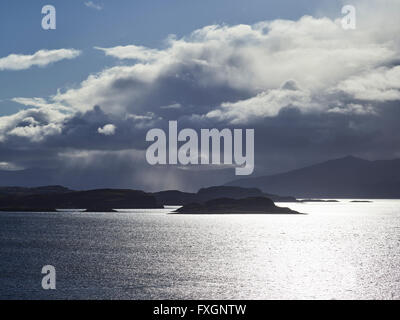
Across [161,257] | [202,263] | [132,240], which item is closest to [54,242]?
[132,240]

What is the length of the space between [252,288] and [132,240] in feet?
302

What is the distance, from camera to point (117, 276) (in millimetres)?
85938

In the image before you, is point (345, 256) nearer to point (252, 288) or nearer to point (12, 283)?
point (252, 288)
